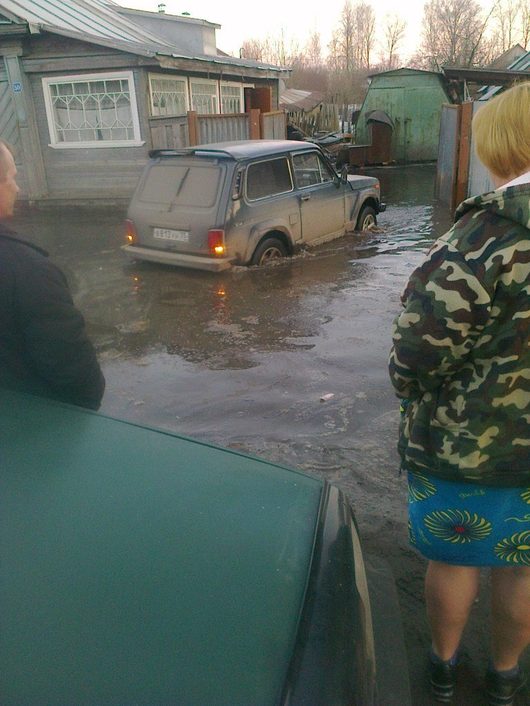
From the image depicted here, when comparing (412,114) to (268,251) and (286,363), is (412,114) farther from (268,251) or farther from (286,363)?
(286,363)

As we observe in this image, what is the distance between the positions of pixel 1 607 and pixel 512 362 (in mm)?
1327

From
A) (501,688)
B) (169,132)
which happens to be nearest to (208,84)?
(169,132)

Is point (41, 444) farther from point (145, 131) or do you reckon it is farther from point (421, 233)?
point (145, 131)

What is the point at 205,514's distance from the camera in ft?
4.83

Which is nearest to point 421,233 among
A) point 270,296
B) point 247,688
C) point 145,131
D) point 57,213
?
point 270,296

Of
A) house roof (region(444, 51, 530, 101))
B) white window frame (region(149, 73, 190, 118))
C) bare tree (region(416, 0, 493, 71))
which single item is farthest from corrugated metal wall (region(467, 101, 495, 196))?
bare tree (region(416, 0, 493, 71))

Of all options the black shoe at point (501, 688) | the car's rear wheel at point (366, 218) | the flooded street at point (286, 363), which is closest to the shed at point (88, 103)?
the flooded street at point (286, 363)

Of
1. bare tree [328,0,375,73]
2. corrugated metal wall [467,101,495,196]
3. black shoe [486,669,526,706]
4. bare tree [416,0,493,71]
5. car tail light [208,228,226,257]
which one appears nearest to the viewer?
black shoe [486,669,526,706]

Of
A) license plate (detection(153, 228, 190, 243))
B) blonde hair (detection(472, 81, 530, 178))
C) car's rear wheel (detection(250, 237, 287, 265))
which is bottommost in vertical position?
car's rear wheel (detection(250, 237, 287, 265))

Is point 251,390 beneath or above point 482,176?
beneath

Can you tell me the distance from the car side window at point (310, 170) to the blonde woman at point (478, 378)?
24.0 feet

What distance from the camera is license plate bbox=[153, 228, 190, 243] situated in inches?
304

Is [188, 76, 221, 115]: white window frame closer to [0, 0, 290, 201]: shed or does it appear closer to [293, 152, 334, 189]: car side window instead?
[0, 0, 290, 201]: shed

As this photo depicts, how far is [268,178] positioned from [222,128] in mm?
6562
